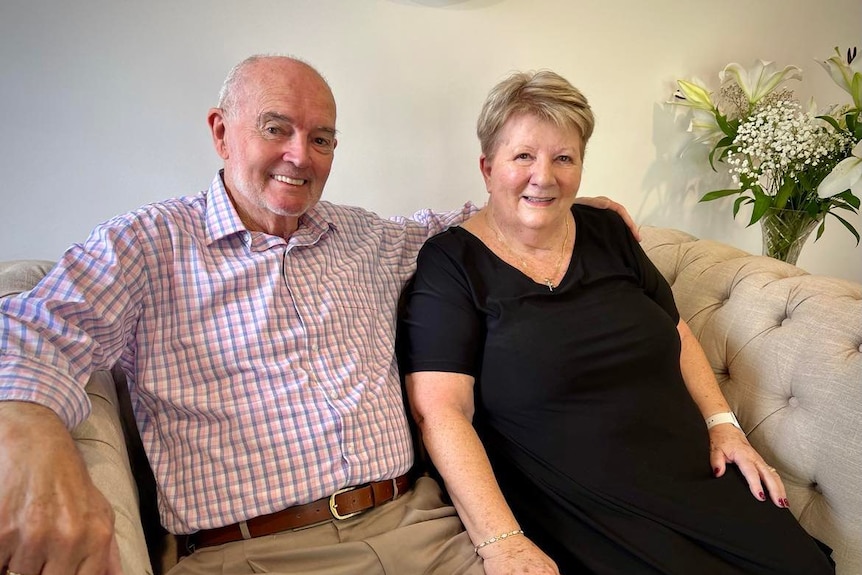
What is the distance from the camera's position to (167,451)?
0.99 metres

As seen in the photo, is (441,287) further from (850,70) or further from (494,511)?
(850,70)

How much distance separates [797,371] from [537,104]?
0.79 m

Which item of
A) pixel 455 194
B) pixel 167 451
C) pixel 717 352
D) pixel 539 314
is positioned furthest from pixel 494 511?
pixel 455 194

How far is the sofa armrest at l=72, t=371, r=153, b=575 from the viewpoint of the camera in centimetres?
80

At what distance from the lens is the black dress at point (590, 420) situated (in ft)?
3.36

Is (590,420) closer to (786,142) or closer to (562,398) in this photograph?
(562,398)

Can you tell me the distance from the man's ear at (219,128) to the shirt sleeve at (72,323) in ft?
0.87

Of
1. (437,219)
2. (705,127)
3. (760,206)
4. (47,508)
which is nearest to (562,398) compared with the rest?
(437,219)

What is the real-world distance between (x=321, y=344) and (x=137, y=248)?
375 mm

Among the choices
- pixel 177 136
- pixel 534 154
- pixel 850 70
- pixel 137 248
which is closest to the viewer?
pixel 137 248

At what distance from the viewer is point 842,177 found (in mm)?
1569

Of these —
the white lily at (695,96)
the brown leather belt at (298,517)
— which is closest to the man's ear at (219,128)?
the brown leather belt at (298,517)

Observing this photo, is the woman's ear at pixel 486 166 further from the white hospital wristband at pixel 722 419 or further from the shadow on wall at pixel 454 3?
the white hospital wristband at pixel 722 419

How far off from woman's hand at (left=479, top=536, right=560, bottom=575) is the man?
0.06 metres
